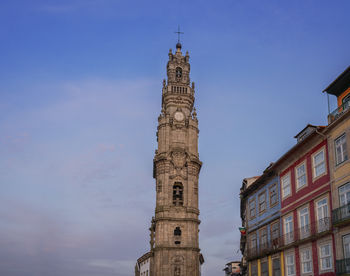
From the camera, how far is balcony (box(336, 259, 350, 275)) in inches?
865

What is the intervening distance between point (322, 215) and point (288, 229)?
4546 millimetres

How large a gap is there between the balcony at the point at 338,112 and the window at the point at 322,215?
15.5 feet

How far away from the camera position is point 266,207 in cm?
3353

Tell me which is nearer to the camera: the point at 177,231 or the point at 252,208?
the point at 252,208

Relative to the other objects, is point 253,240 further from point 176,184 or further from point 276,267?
point 176,184

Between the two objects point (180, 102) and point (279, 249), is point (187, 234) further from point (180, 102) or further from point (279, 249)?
point (279, 249)

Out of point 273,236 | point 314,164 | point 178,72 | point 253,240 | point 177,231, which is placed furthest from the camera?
point 178,72

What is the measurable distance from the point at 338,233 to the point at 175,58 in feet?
194

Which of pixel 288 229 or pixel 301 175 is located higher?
pixel 301 175

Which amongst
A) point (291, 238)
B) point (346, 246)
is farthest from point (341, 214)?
point (291, 238)

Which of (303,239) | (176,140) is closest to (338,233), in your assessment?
(303,239)

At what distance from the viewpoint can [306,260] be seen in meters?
26.6

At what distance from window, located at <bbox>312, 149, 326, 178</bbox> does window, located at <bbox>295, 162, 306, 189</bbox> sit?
1346 millimetres

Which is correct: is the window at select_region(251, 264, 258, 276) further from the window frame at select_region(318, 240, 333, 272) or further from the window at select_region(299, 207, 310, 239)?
the window frame at select_region(318, 240, 333, 272)
